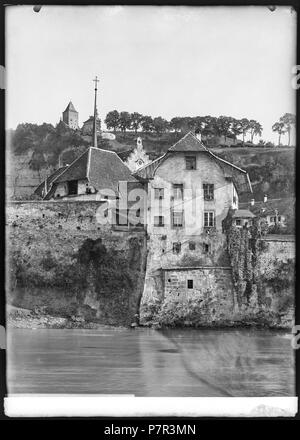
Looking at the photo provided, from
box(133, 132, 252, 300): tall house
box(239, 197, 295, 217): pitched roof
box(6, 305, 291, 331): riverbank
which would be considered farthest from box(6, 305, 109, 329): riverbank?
box(239, 197, 295, 217): pitched roof

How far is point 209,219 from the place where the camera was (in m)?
6.32

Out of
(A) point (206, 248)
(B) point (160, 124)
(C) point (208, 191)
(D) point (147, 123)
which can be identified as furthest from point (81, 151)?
(A) point (206, 248)

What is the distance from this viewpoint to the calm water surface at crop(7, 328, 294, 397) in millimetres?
5844

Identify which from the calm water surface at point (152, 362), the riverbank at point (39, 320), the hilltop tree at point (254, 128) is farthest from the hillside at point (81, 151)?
the calm water surface at point (152, 362)

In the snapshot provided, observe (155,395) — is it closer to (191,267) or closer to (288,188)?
(191,267)

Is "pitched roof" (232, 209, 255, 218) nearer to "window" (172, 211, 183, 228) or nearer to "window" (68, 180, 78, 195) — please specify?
"window" (172, 211, 183, 228)

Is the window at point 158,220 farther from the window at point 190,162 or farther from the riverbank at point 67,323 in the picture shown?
the riverbank at point 67,323

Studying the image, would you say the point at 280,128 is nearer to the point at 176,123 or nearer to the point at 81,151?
the point at 176,123

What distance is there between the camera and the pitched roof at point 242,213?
6285 millimetres

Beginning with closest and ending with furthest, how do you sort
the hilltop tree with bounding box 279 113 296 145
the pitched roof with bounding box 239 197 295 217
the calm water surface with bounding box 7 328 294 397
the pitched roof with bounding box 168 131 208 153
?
1. the calm water surface with bounding box 7 328 294 397
2. the hilltop tree with bounding box 279 113 296 145
3. the pitched roof with bounding box 239 197 295 217
4. the pitched roof with bounding box 168 131 208 153

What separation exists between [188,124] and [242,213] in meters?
0.95

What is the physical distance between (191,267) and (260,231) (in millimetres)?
712

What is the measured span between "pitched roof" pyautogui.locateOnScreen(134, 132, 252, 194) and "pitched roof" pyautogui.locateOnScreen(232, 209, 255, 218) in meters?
0.17

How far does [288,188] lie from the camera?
6121 millimetres
